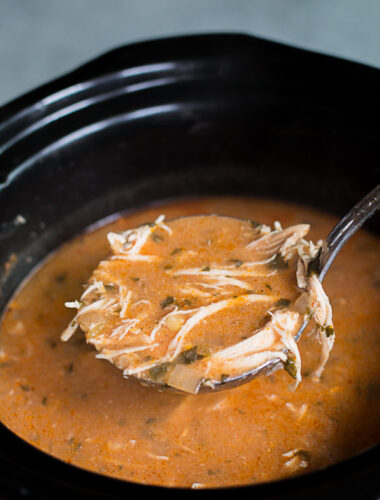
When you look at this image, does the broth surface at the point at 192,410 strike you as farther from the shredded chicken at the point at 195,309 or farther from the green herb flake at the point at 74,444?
the shredded chicken at the point at 195,309

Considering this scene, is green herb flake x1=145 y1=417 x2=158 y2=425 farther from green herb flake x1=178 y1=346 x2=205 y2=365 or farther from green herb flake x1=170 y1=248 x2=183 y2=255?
green herb flake x1=170 y1=248 x2=183 y2=255

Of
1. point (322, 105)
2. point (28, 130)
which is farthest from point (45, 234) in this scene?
point (322, 105)

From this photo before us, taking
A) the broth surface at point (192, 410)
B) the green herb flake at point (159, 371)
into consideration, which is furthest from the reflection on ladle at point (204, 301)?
the broth surface at point (192, 410)

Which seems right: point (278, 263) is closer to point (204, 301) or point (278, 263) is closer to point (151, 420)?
point (204, 301)

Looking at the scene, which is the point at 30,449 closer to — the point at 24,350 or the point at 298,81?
the point at 24,350

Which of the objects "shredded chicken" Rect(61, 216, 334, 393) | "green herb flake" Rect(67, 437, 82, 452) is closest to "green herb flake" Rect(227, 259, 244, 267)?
"shredded chicken" Rect(61, 216, 334, 393)

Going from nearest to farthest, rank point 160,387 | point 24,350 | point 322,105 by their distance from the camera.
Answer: point 160,387
point 24,350
point 322,105
